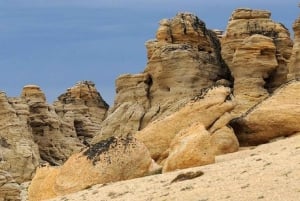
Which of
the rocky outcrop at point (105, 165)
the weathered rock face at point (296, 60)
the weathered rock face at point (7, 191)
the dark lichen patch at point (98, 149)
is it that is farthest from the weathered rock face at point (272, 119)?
the weathered rock face at point (7, 191)

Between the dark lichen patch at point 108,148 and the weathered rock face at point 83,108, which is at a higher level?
the weathered rock face at point 83,108

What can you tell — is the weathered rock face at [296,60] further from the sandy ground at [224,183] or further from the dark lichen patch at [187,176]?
the dark lichen patch at [187,176]

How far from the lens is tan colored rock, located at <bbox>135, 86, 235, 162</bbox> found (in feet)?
109

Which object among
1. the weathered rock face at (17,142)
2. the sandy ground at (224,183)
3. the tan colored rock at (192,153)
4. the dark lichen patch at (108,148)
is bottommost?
the sandy ground at (224,183)

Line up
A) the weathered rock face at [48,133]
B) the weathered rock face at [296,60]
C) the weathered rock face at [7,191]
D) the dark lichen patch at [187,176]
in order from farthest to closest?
the weathered rock face at [48,133] < the weathered rock face at [296,60] < the weathered rock face at [7,191] < the dark lichen patch at [187,176]

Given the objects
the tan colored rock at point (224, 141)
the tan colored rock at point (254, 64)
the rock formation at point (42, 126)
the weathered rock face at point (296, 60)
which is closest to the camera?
the tan colored rock at point (224, 141)

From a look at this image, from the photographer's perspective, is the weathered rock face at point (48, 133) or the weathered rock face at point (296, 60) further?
the weathered rock face at point (48, 133)

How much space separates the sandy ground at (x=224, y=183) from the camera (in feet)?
72.2

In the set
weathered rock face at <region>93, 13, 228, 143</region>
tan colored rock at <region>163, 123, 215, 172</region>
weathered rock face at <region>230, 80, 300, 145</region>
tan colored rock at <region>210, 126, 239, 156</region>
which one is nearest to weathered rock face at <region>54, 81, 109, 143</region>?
weathered rock face at <region>93, 13, 228, 143</region>

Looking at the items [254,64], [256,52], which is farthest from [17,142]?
[256,52]

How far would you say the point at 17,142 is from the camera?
69.6m

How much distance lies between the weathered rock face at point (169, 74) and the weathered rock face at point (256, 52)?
1.90 meters

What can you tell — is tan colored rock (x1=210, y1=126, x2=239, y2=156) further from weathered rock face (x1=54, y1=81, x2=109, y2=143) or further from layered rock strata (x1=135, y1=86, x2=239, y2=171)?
weathered rock face (x1=54, y1=81, x2=109, y2=143)

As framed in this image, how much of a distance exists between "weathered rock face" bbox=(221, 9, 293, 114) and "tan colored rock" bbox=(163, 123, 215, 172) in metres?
18.3
